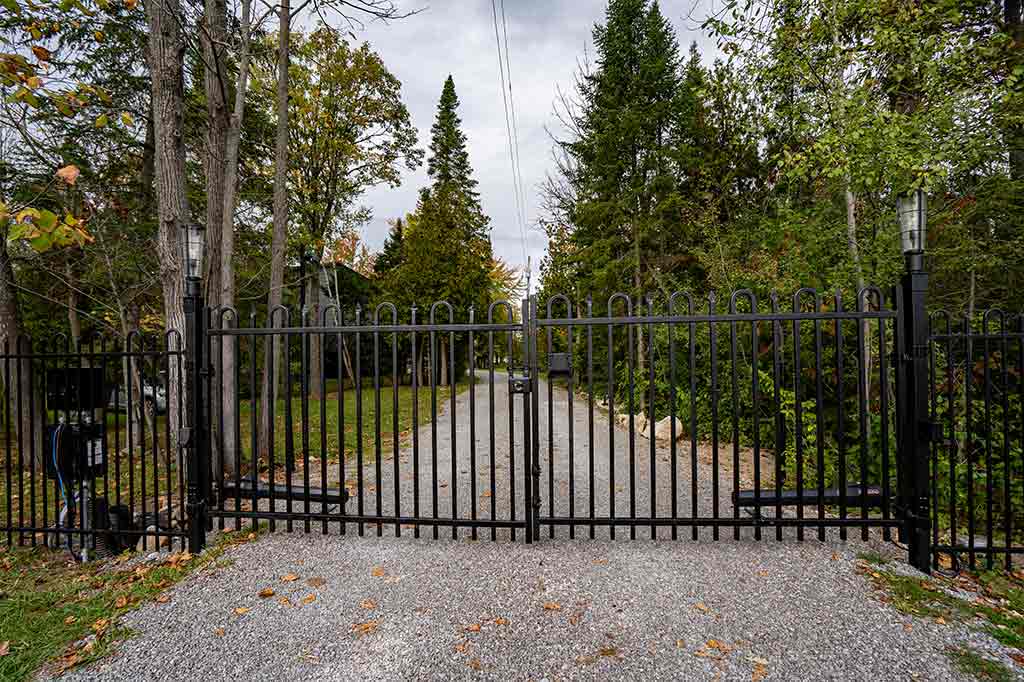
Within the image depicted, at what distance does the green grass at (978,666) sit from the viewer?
1.92m

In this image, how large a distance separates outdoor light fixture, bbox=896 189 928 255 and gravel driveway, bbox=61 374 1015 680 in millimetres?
2068

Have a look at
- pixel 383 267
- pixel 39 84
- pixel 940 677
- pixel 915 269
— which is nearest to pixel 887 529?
pixel 940 677

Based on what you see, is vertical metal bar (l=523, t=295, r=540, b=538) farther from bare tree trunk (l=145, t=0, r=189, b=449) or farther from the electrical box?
bare tree trunk (l=145, t=0, r=189, b=449)

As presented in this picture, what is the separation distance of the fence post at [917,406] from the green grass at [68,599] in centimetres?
464

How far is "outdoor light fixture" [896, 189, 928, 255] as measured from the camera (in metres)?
2.73

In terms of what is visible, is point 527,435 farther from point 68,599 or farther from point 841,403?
point 68,599

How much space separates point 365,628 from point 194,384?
211 centimetres

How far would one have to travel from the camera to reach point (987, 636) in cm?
217

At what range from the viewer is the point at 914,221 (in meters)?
2.74

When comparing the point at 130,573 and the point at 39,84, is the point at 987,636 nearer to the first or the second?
the point at 130,573

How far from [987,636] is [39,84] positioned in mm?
5913

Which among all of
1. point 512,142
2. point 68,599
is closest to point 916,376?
point 68,599

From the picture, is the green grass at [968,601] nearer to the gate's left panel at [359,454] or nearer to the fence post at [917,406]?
the fence post at [917,406]

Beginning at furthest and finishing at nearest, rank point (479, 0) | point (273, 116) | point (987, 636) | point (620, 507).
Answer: point (273, 116)
point (479, 0)
point (620, 507)
point (987, 636)
